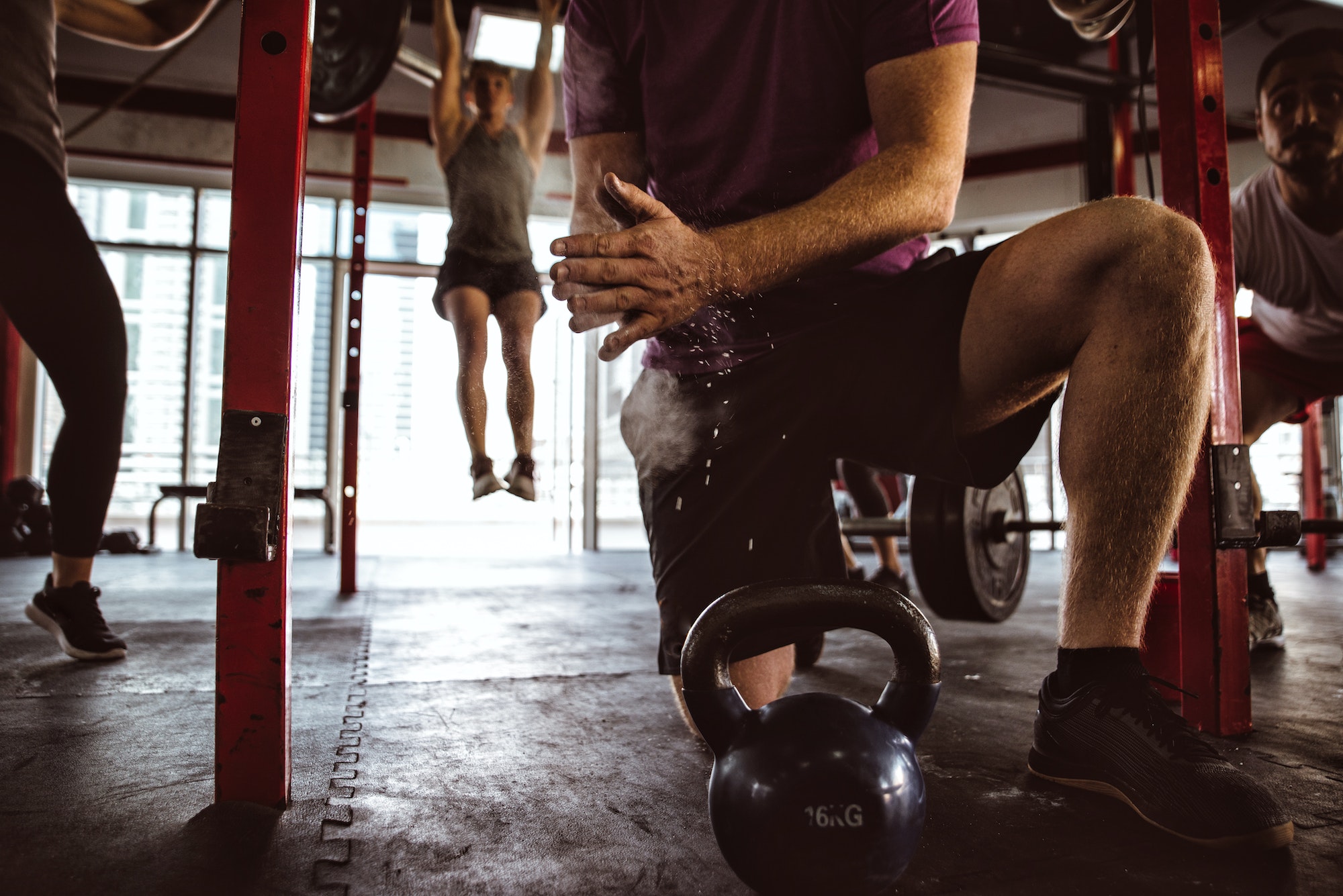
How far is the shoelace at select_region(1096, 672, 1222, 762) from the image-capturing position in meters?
0.80

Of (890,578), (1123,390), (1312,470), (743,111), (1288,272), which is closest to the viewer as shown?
(1123,390)

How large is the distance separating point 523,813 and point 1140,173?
6.50 metres

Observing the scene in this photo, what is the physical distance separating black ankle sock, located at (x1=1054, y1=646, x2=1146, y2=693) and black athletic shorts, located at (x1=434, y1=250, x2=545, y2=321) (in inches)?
39.5

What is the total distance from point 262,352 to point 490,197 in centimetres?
126

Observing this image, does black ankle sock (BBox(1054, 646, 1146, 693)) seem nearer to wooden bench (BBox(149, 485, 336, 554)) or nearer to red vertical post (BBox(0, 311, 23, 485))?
wooden bench (BBox(149, 485, 336, 554))

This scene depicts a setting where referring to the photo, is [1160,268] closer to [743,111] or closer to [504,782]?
[743,111]

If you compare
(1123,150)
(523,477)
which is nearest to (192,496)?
(523,477)

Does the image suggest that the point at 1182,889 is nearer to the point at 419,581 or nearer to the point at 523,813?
the point at 523,813

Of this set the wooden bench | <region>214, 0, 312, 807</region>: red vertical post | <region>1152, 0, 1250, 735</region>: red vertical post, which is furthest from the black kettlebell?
the wooden bench

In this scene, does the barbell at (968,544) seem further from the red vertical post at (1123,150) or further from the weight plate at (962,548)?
the red vertical post at (1123,150)

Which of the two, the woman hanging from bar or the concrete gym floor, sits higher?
the woman hanging from bar

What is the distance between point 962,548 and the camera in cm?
164

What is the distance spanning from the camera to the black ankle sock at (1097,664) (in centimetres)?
87

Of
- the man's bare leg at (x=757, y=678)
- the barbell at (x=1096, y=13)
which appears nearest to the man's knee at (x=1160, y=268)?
the man's bare leg at (x=757, y=678)
